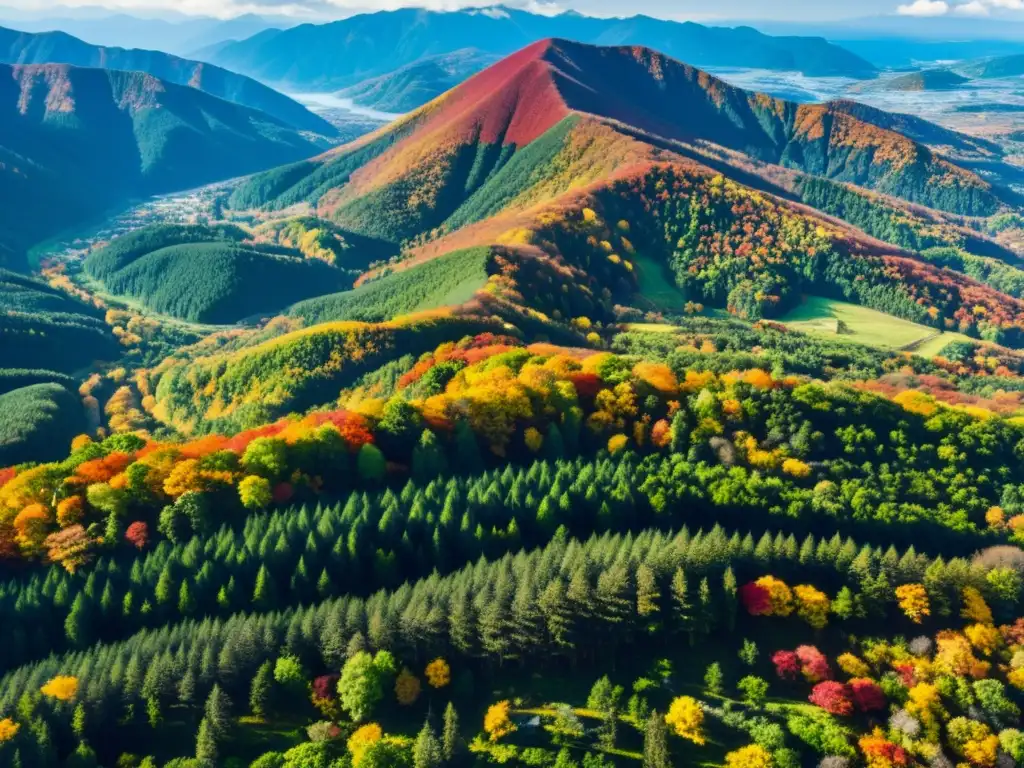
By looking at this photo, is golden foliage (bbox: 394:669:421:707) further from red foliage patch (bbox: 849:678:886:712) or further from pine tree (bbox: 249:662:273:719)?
red foliage patch (bbox: 849:678:886:712)

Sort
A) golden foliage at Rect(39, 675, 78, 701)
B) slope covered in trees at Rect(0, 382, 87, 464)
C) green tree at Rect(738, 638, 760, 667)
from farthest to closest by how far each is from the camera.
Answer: slope covered in trees at Rect(0, 382, 87, 464)
green tree at Rect(738, 638, 760, 667)
golden foliage at Rect(39, 675, 78, 701)

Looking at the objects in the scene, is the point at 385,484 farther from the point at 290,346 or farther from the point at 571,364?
the point at 290,346

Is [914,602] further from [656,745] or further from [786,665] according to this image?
[656,745]

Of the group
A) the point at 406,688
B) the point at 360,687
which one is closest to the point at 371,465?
the point at 406,688

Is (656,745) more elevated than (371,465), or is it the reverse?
(371,465)

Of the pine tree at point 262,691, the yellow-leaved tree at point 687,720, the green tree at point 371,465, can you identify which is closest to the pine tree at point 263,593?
the pine tree at point 262,691

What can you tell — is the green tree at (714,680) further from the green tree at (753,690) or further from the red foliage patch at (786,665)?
the red foliage patch at (786,665)

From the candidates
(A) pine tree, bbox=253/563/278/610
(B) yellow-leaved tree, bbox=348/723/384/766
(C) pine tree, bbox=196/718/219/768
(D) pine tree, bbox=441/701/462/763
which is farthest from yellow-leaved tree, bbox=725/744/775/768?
(A) pine tree, bbox=253/563/278/610
